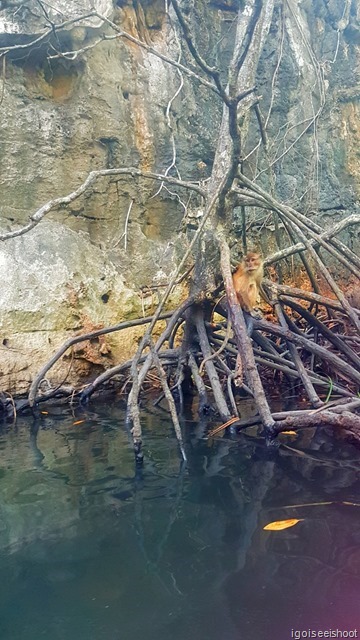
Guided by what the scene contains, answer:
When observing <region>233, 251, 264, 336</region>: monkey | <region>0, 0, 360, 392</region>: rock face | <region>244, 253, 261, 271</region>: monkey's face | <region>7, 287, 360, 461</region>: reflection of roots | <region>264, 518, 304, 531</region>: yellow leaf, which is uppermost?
<region>0, 0, 360, 392</region>: rock face

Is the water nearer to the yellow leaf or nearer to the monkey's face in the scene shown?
the yellow leaf

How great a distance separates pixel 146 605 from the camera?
6.40ft

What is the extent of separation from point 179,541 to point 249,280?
2.36 meters

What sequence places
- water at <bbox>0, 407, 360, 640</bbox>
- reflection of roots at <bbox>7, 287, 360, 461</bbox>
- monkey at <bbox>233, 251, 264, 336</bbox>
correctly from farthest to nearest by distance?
1. monkey at <bbox>233, 251, 264, 336</bbox>
2. reflection of roots at <bbox>7, 287, 360, 461</bbox>
3. water at <bbox>0, 407, 360, 640</bbox>

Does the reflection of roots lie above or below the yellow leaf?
above

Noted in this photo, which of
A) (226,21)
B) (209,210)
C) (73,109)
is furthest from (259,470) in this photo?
(226,21)

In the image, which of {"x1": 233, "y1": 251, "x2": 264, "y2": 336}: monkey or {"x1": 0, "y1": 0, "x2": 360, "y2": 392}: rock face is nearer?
{"x1": 233, "y1": 251, "x2": 264, "y2": 336}: monkey

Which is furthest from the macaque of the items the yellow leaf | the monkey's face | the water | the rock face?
the rock face

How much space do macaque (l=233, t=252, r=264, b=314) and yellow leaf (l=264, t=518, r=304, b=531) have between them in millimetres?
1999

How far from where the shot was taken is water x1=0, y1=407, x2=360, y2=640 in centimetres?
186

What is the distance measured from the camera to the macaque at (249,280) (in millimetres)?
4297

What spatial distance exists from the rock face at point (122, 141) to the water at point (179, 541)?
8.23 ft

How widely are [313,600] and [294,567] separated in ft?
0.82

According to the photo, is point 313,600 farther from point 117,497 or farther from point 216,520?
point 117,497
